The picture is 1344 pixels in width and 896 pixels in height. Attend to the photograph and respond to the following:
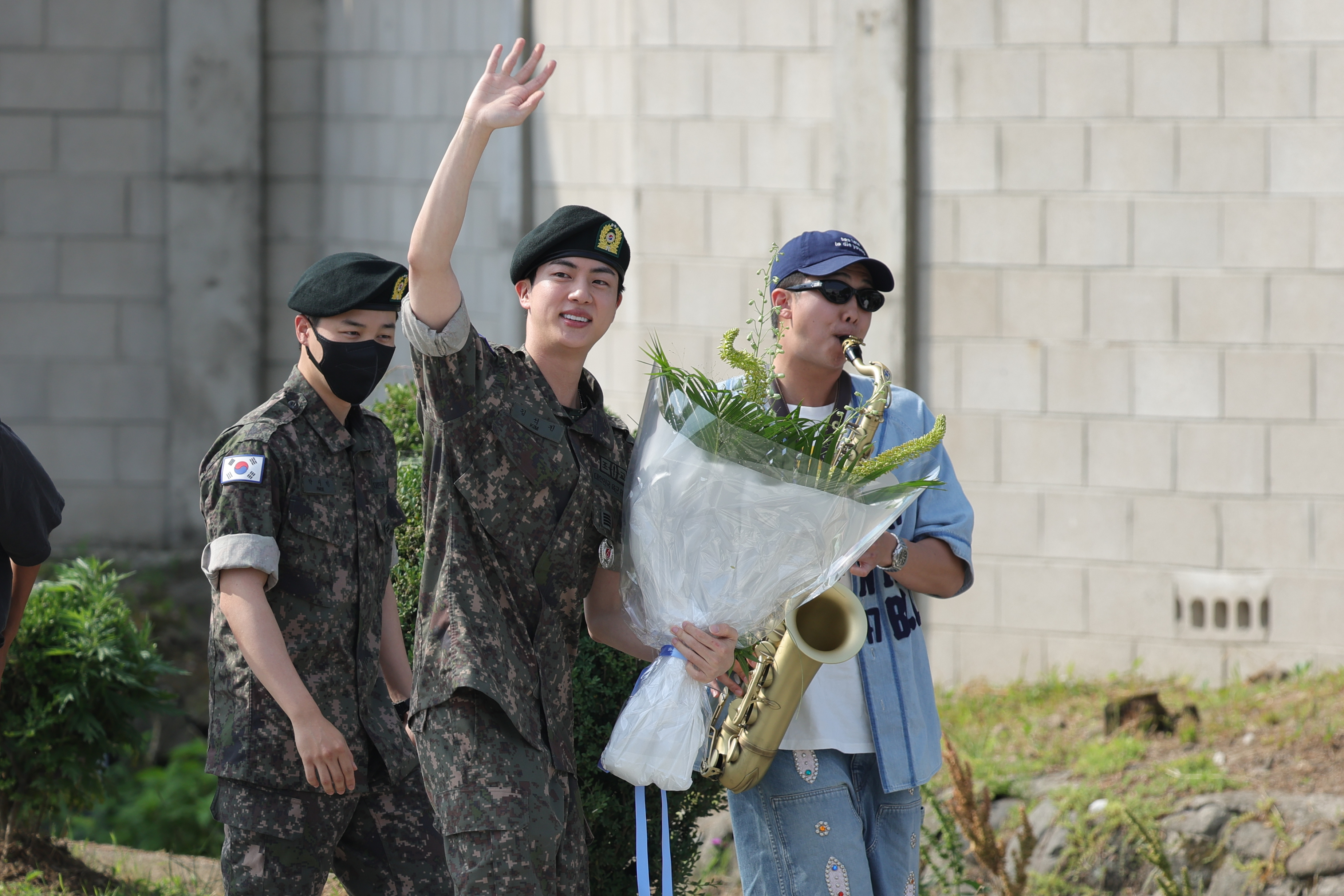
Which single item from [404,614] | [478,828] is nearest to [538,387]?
[478,828]

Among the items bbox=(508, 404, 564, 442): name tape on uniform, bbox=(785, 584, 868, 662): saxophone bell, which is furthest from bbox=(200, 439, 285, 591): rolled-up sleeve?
bbox=(785, 584, 868, 662): saxophone bell

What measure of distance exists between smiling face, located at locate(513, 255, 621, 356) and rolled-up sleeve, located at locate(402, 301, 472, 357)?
0.85 feet

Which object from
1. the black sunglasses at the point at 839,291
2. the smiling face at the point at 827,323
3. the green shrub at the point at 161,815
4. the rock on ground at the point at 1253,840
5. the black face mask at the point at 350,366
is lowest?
the green shrub at the point at 161,815

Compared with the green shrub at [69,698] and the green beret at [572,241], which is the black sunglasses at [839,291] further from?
the green shrub at [69,698]

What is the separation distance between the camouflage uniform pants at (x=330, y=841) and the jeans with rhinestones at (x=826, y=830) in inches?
30.9

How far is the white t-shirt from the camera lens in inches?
128

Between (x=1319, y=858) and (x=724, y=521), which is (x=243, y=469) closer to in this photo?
(x=724, y=521)

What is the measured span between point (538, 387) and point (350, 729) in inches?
41.5

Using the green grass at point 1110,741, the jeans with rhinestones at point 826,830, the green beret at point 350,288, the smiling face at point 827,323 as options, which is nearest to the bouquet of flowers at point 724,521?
the jeans with rhinestones at point 826,830

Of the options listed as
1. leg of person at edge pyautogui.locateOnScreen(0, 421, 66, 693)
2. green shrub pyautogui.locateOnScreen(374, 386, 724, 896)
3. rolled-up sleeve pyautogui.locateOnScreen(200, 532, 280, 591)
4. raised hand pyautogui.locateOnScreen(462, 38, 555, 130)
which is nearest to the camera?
raised hand pyautogui.locateOnScreen(462, 38, 555, 130)

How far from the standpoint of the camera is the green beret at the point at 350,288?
3.43m

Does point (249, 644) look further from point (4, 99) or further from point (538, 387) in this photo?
point (4, 99)

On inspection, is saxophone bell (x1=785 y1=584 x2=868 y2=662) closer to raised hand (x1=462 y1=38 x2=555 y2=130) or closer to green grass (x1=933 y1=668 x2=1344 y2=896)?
raised hand (x1=462 y1=38 x2=555 y2=130)

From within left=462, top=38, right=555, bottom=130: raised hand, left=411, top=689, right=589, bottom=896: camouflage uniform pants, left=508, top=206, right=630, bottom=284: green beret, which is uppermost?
Answer: left=462, top=38, right=555, bottom=130: raised hand
